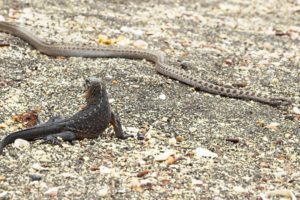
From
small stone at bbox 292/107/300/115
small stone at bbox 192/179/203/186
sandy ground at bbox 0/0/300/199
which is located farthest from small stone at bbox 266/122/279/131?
small stone at bbox 192/179/203/186

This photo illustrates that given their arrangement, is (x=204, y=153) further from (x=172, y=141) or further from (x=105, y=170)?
(x=105, y=170)

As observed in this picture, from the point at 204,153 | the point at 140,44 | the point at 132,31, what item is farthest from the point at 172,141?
the point at 132,31

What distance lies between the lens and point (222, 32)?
1334 cm

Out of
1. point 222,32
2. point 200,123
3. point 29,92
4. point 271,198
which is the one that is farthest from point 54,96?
point 222,32

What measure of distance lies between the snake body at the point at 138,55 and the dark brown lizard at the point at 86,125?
2532 mm

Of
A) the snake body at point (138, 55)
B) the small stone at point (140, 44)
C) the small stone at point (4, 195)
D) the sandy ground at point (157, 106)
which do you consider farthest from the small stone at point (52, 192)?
the small stone at point (140, 44)

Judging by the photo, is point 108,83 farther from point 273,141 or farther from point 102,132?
point 273,141

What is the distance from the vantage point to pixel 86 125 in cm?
700

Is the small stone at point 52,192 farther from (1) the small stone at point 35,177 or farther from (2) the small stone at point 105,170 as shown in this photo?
(2) the small stone at point 105,170

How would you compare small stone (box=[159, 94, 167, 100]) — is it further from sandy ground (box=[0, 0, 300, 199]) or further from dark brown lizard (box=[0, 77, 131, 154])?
dark brown lizard (box=[0, 77, 131, 154])

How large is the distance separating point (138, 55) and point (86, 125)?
3.89 metres

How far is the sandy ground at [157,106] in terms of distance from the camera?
6.26 meters

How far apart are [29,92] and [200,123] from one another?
232 cm

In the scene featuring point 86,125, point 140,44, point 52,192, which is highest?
point 86,125
